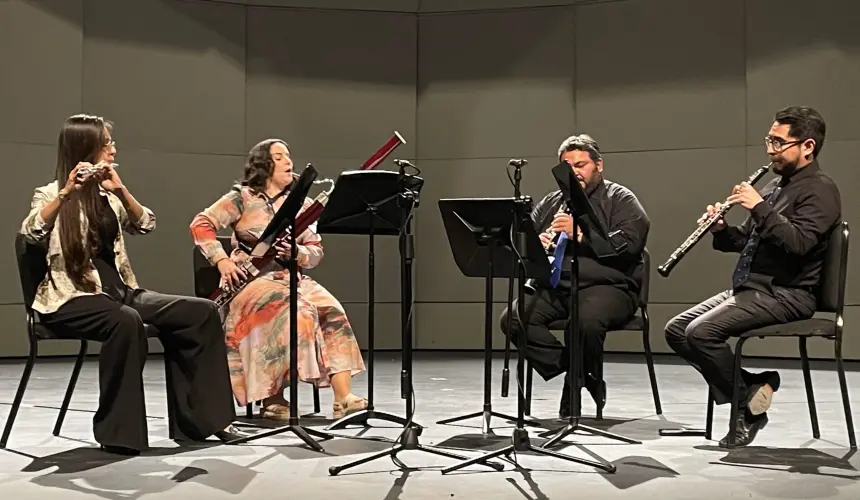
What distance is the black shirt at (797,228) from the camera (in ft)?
11.7

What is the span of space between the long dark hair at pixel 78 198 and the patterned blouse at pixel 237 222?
72 centimetres

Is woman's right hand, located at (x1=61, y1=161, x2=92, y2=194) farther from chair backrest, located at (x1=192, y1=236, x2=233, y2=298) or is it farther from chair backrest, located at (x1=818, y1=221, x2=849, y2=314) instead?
chair backrest, located at (x1=818, y1=221, x2=849, y2=314)

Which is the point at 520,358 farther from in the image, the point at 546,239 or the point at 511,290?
the point at 546,239

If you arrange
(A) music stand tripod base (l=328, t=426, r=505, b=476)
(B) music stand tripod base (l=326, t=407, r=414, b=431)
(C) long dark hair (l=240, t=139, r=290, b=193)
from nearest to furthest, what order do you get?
(A) music stand tripod base (l=328, t=426, r=505, b=476) → (B) music stand tripod base (l=326, t=407, r=414, b=431) → (C) long dark hair (l=240, t=139, r=290, b=193)

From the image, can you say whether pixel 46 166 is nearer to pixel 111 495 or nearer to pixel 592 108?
pixel 592 108

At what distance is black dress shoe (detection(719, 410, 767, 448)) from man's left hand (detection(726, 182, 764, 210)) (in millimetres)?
790

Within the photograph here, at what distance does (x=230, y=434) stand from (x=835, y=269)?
2.36 m

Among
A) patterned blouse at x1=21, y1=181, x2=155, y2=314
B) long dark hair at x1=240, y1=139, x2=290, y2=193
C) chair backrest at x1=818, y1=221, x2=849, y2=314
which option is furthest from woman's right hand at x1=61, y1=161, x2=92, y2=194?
chair backrest at x1=818, y1=221, x2=849, y2=314

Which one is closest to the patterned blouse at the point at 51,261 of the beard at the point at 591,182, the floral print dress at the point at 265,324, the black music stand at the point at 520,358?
the floral print dress at the point at 265,324

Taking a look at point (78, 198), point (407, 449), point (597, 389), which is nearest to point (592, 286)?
point (597, 389)

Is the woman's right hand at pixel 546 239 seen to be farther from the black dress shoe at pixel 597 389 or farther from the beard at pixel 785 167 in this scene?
the beard at pixel 785 167

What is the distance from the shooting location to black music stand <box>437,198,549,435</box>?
11.3ft

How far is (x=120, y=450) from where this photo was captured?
344 centimetres

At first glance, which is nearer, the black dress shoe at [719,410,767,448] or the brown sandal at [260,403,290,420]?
the black dress shoe at [719,410,767,448]
